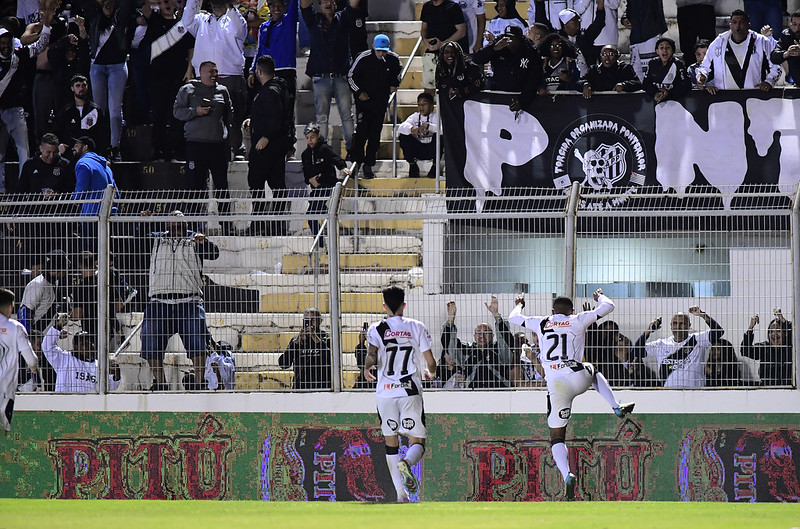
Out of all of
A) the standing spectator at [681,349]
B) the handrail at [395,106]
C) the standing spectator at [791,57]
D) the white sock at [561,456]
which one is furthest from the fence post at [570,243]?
the handrail at [395,106]

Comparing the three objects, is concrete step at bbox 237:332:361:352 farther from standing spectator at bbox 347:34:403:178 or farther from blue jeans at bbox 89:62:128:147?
blue jeans at bbox 89:62:128:147

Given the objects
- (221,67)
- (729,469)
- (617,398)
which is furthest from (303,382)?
(221,67)

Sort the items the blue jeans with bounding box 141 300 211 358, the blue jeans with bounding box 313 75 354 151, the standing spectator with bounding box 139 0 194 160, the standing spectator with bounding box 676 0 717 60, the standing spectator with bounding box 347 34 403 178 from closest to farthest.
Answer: the blue jeans with bounding box 141 300 211 358 → the standing spectator with bounding box 347 34 403 178 → the blue jeans with bounding box 313 75 354 151 → the standing spectator with bounding box 139 0 194 160 → the standing spectator with bounding box 676 0 717 60

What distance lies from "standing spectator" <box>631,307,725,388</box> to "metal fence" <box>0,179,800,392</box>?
2 cm

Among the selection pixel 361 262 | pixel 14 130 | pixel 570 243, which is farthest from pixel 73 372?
pixel 14 130

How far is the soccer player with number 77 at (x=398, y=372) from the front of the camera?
1187cm

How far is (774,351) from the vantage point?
1263 cm

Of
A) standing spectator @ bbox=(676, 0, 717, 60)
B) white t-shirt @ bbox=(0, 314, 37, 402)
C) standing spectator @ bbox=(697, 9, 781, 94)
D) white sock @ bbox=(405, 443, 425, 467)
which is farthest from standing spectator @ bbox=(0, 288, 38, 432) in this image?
standing spectator @ bbox=(676, 0, 717, 60)

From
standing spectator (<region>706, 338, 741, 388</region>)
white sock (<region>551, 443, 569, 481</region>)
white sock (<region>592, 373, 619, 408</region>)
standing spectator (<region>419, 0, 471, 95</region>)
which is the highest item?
standing spectator (<region>419, 0, 471, 95</region>)

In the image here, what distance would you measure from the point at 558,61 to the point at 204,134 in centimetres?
469

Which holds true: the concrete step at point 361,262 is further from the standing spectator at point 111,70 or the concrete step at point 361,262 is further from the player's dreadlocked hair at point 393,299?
the standing spectator at point 111,70

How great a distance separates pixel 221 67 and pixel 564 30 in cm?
485

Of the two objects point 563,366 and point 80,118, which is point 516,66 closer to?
point 563,366

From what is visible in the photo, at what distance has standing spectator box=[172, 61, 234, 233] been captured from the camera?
56.0 feet
